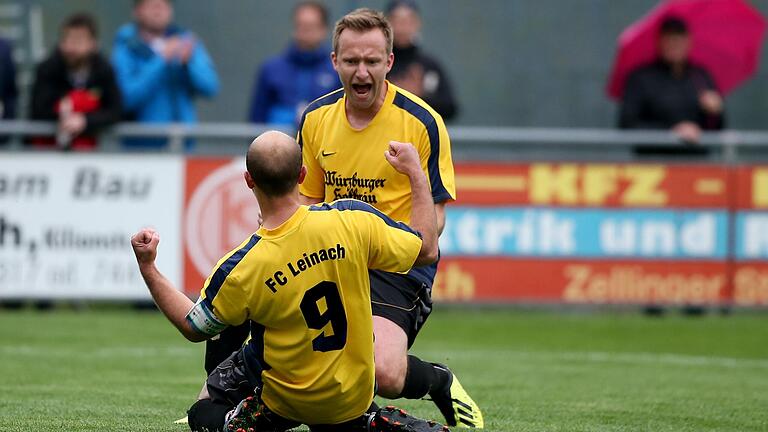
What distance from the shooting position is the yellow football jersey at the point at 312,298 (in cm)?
540

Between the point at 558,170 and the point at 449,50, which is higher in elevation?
the point at 449,50

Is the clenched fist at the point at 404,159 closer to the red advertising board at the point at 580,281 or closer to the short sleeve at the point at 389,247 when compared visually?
the short sleeve at the point at 389,247

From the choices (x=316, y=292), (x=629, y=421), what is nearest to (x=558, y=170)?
(x=629, y=421)

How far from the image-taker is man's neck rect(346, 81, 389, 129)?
6.73 meters

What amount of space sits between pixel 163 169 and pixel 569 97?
4.41 metres

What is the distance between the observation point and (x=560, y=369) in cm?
944

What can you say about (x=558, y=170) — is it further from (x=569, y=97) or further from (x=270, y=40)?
(x=270, y=40)

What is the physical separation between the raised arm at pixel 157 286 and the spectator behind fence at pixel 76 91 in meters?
7.16

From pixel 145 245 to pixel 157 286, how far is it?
171mm

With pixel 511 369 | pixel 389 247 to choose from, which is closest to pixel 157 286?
pixel 389 247

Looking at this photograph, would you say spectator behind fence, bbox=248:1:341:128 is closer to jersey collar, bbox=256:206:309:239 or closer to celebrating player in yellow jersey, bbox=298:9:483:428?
celebrating player in yellow jersey, bbox=298:9:483:428

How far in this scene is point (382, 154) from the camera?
669 cm

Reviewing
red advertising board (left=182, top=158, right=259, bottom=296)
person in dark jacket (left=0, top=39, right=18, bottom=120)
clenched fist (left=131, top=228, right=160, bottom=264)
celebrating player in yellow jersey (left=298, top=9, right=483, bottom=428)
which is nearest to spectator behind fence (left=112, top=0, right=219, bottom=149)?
red advertising board (left=182, top=158, right=259, bottom=296)

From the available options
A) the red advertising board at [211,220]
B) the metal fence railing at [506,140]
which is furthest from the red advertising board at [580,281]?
the red advertising board at [211,220]
